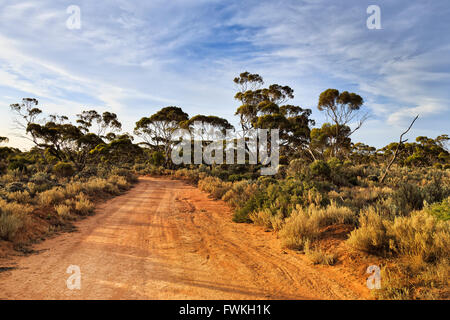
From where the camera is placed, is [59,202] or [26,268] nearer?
[26,268]

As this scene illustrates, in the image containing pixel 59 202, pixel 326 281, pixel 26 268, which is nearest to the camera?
pixel 326 281

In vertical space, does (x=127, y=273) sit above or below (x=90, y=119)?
below

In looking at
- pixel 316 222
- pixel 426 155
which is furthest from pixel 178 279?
pixel 426 155

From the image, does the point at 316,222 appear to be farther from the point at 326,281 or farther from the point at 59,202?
the point at 59,202

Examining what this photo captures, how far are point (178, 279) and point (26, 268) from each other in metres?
3.09

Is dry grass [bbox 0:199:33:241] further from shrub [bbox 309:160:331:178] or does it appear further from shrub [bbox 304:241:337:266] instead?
shrub [bbox 309:160:331:178]

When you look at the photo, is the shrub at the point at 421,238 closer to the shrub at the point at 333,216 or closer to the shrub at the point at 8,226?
the shrub at the point at 333,216

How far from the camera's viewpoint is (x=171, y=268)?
4.64m

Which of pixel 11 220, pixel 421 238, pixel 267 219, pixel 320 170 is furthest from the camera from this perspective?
pixel 320 170

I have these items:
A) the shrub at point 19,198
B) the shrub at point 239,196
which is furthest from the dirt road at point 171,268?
the shrub at point 19,198

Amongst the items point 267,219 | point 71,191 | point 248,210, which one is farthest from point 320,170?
point 71,191

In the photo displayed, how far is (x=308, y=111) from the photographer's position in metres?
37.2

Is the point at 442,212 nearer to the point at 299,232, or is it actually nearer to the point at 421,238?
the point at 421,238
